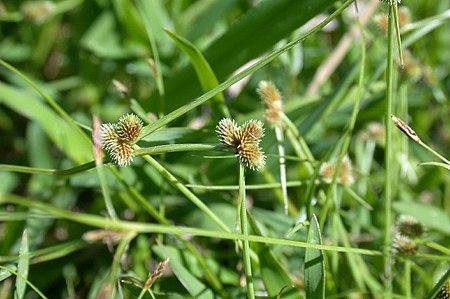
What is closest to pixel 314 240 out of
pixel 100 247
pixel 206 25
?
pixel 100 247

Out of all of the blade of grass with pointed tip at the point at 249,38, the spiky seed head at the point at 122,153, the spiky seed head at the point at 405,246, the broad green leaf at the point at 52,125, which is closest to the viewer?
the spiky seed head at the point at 122,153

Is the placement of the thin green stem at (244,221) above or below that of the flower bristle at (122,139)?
below

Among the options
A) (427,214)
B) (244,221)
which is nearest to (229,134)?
(244,221)

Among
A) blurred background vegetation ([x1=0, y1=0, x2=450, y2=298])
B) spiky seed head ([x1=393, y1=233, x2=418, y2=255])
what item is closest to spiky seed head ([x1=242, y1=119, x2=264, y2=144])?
blurred background vegetation ([x1=0, y1=0, x2=450, y2=298])

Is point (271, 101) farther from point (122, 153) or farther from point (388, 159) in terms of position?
point (122, 153)

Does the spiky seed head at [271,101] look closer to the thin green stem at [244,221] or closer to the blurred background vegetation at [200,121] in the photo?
the blurred background vegetation at [200,121]

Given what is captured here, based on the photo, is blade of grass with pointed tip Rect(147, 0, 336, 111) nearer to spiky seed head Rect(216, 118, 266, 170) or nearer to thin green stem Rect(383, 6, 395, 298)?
thin green stem Rect(383, 6, 395, 298)

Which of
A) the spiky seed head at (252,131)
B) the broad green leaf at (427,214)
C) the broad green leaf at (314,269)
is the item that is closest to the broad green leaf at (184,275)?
the broad green leaf at (314,269)
